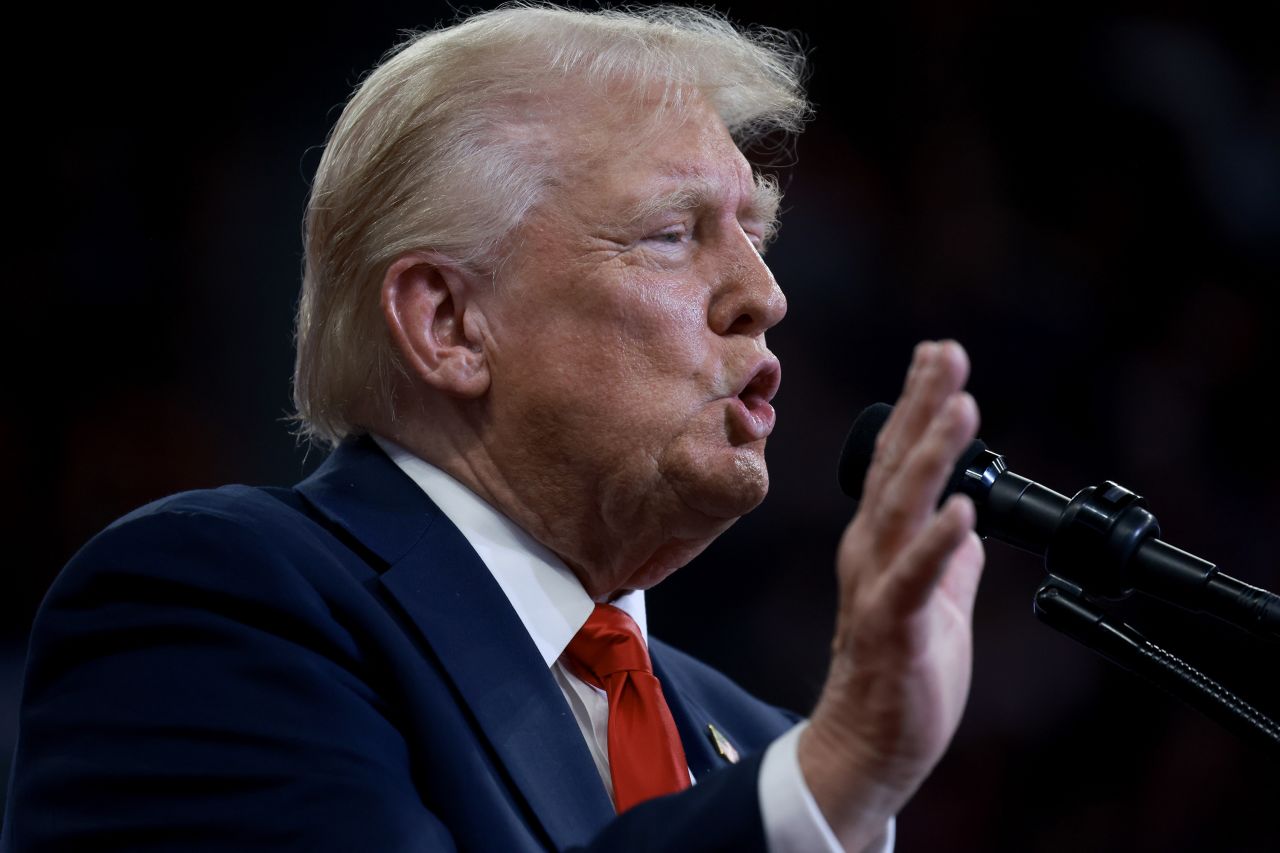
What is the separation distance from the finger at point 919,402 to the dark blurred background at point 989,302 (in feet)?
6.02

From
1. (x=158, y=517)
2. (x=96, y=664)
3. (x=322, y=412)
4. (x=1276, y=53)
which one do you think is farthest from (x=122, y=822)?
(x=1276, y=53)

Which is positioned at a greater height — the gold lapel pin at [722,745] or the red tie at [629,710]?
the red tie at [629,710]

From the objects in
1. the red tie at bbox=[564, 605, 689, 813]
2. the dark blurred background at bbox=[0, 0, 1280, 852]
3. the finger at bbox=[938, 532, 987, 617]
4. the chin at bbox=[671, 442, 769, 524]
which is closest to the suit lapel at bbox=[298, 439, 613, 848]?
the red tie at bbox=[564, 605, 689, 813]

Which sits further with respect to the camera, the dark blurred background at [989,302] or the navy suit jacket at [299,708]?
the dark blurred background at [989,302]

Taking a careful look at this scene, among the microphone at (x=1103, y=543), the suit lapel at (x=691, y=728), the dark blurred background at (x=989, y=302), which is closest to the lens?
the microphone at (x=1103, y=543)

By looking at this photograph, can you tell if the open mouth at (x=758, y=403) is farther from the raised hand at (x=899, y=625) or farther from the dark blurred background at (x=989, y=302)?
the dark blurred background at (x=989, y=302)

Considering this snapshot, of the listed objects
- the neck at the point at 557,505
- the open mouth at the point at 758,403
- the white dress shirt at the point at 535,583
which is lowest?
the white dress shirt at the point at 535,583

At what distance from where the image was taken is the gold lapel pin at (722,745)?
182cm

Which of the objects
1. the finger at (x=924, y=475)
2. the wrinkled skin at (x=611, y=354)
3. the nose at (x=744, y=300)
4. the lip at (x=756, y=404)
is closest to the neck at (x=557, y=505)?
the wrinkled skin at (x=611, y=354)

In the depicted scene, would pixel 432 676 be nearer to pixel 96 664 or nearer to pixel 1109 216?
pixel 96 664

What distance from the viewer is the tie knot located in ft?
5.35

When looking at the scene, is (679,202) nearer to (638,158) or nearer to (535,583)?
(638,158)

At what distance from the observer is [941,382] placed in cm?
92

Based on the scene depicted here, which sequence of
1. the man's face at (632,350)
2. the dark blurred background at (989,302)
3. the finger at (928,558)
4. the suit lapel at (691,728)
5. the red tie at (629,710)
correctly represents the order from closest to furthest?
the finger at (928,558) < the red tie at (629,710) < the man's face at (632,350) < the suit lapel at (691,728) < the dark blurred background at (989,302)
